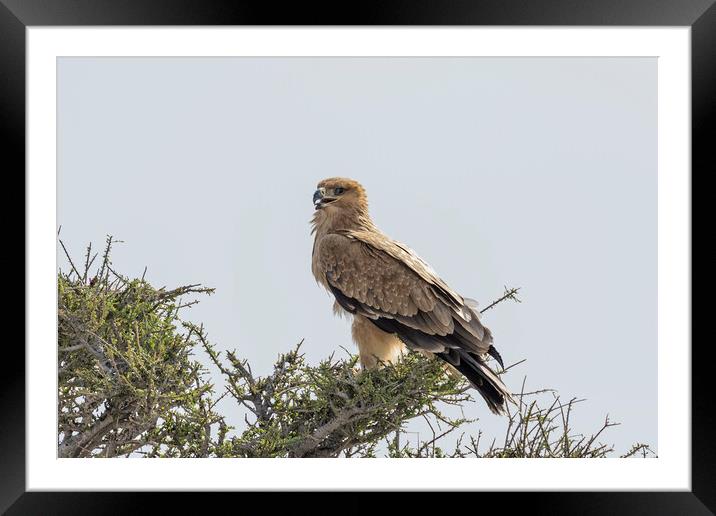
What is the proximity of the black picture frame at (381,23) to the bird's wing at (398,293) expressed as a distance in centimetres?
107

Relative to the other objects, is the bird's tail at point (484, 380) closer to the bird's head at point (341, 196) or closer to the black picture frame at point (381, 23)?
the black picture frame at point (381, 23)

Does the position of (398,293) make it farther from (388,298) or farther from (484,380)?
(484,380)

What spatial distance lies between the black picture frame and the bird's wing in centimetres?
107

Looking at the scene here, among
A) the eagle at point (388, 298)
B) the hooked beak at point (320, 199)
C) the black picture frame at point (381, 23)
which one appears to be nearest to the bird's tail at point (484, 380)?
the eagle at point (388, 298)

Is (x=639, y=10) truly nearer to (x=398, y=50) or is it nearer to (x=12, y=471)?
(x=398, y=50)

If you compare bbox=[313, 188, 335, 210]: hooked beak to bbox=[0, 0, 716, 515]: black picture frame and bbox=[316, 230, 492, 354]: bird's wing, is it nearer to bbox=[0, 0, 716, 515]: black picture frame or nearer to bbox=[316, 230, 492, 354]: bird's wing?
bbox=[316, 230, 492, 354]: bird's wing

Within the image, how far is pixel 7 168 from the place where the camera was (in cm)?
372

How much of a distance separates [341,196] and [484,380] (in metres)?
1.57

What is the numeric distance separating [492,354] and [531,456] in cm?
70

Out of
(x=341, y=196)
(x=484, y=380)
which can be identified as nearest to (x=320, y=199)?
(x=341, y=196)

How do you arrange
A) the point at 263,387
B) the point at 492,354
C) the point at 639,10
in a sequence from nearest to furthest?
the point at 639,10 < the point at 263,387 < the point at 492,354

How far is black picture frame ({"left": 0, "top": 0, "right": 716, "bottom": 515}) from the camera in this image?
3.61 metres

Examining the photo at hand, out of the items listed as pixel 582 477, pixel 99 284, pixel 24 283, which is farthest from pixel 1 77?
pixel 582 477

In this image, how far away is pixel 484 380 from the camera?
4.29 metres
